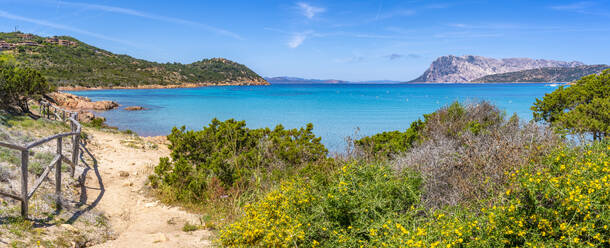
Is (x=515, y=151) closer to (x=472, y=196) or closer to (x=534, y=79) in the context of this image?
(x=472, y=196)

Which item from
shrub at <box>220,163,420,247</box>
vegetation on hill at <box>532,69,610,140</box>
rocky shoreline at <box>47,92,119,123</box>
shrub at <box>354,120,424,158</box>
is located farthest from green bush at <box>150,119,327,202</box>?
rocky shoreline at <box>47,92,119,123</box>

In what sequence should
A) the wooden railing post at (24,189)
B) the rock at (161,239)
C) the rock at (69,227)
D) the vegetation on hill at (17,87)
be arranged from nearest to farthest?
the wooden railing post at (24,189) → the rock at (69,227) → the rock at (161,239) → the vegetation on hill at (17,87)

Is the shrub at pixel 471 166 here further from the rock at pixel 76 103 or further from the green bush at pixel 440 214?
the rock at pixel 76 103

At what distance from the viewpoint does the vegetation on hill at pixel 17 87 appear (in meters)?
13.5

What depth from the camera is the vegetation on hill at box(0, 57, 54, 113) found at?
1348 centimetres

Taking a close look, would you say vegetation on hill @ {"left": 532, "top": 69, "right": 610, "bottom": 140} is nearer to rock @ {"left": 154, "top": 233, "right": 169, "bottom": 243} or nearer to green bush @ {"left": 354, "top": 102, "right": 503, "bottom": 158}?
green bush @ {"left": 354, "top": 102, "right": 503, "bottom": 158}

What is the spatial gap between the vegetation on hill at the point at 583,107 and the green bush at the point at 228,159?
720cm

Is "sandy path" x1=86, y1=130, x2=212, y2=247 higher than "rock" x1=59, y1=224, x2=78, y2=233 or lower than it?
lower

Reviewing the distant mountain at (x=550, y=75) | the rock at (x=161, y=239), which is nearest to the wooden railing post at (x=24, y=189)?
the rock at (x=161, y=239)

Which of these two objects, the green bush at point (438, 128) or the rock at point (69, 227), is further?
the green bush at point (438, 128)

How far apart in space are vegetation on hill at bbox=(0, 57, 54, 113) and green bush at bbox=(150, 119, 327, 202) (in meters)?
10.0

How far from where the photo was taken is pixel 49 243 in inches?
184

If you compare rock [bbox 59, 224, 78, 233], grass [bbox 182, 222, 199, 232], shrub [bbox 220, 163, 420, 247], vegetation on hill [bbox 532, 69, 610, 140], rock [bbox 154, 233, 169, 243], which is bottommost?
grass [bbox 182, 222, 199, 232]

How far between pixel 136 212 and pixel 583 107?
42.2 ft
